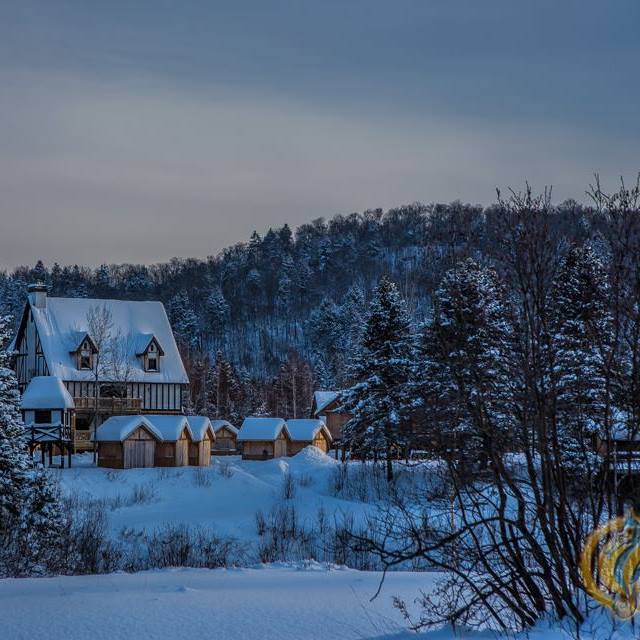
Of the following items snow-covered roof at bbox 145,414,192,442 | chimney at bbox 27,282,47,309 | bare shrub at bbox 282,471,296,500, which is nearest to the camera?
bare shrub at bbox 282,471,296,500

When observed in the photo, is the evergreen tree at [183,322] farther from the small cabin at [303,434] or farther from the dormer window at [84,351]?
the dormer window at [84,351]

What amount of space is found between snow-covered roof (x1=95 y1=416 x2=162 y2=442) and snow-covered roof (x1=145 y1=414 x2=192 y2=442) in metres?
0.45

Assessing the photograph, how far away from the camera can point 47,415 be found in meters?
45.5

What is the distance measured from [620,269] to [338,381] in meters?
80.5

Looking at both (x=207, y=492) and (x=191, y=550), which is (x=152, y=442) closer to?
(x=207, y=492)

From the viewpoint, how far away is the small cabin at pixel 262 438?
2192 inches

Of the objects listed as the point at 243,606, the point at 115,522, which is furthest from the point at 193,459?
the point at 243,606

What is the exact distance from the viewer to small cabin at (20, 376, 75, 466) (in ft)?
147

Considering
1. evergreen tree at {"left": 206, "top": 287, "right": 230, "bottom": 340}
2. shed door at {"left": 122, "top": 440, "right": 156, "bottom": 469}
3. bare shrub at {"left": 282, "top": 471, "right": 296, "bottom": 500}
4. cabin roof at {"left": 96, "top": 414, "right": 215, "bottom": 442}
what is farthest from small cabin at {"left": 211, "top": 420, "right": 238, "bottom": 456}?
evergreen tree at {"left": 206, "top": 287, "right": 230, "bottom": 340}

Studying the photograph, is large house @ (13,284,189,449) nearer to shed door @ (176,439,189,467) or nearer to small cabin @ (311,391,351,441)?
shed door @ (176,439,189,467)

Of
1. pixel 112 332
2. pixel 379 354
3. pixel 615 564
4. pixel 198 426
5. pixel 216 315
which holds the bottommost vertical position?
pixel 198 426

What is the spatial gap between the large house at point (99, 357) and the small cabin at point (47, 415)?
16.3ft

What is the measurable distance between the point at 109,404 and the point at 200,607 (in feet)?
142

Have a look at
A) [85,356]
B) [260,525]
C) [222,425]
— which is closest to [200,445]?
[85,356]
